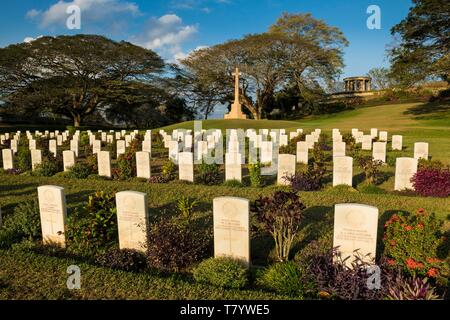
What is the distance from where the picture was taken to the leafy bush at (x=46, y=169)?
42.4ft

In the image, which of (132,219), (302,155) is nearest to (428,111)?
(302,155)

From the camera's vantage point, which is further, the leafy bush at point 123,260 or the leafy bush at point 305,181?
the leafy bush at point 305,181

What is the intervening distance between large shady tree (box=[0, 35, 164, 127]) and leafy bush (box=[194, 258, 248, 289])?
4202cm

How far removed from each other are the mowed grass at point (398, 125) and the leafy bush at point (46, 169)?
15.2m

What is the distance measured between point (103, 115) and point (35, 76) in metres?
13.8

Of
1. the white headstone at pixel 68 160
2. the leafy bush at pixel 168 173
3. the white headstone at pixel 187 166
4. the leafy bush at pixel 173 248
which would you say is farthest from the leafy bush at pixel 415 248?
the white headstone at pixel 68 160

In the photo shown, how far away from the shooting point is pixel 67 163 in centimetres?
1325

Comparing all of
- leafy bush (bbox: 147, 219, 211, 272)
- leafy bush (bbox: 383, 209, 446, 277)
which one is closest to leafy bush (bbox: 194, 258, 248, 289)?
leafy bush (bbox: 147, 219, 211, 272)

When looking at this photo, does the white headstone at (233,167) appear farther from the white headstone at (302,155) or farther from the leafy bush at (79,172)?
the leafy bush at (79,172)

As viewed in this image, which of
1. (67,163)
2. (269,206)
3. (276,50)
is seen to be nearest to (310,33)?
(276,50)

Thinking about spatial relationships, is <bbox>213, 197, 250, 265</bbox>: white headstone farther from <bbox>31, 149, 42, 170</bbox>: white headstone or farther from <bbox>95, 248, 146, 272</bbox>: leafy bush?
<bbox>31, 149, 42, 170</bbox>: white headstone

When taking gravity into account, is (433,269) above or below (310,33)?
below

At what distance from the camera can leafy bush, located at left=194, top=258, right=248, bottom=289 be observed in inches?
201
